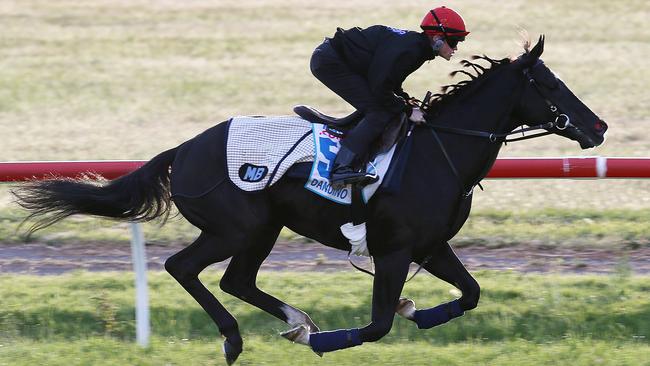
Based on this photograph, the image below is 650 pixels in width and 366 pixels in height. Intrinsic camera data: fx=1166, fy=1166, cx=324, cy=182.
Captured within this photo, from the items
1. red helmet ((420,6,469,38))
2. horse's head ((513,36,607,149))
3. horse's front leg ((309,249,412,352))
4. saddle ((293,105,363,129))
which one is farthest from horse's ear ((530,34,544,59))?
horse's front leg ((309,249,412,352))

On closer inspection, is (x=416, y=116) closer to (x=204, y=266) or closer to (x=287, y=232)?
(x=204, y=266)

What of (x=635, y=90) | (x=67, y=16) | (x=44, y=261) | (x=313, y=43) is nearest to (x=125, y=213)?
(x=44, y=261)

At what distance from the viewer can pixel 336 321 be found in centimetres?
736

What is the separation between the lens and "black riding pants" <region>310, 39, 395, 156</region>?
6164mm

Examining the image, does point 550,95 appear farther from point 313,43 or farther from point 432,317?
point 313,43

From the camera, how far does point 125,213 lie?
671 centimetres

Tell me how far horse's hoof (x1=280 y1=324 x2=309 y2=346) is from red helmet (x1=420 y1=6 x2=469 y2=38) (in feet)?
5.75

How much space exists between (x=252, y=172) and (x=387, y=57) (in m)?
0.97

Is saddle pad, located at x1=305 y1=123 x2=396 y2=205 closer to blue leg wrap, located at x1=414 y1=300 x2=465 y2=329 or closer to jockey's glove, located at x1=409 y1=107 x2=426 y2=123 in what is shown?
jockey's glove, located at x1=409 y1=107 x2=426 y2=123

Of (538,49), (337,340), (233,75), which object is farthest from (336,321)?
(233,75)

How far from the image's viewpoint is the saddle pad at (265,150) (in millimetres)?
6312

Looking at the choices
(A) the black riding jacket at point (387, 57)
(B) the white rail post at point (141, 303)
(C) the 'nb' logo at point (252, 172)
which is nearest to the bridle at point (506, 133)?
(A) the black riding jacket at point (387, 57)

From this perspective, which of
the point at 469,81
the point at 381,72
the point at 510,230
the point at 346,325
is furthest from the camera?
the point at 510,230

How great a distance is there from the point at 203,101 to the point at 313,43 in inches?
140
